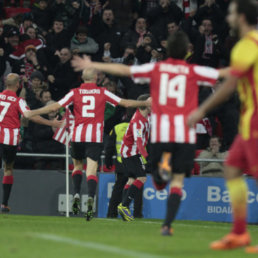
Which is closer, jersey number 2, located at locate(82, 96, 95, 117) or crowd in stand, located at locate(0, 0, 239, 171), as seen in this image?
jersey number 2, located at locate(82, 96, 95, 117)

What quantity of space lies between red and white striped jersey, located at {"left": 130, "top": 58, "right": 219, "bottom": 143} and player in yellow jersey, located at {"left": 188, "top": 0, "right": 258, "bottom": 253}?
1516 millimetres

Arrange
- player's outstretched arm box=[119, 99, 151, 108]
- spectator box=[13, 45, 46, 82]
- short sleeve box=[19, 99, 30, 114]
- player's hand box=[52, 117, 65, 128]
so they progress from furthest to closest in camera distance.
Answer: spectator box=[13, 45, 46, 82] → short sleeve box=[19, 99, 30, 114] → player's hand box=[52, 117, 65, 128] → player's outstretched arm box=[119, 99, 151, 108]

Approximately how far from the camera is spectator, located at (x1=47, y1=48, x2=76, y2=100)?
19.7 m

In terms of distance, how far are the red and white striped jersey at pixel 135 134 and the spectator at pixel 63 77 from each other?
15.1ft

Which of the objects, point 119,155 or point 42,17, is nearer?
point 119,155

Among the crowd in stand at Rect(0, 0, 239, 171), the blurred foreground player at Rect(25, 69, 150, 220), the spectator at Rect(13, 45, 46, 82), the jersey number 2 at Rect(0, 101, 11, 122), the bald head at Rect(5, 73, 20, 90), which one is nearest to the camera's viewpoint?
the blurred foreground player at Rect(25, 69, 150, 220)

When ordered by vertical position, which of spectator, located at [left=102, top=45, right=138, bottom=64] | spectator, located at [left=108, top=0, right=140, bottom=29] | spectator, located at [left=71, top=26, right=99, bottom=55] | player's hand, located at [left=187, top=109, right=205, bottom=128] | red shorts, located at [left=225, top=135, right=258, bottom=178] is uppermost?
spectator, located at [left=108, top=0, right=140, bottom=29]

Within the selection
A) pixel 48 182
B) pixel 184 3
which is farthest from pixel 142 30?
pixel 48 182

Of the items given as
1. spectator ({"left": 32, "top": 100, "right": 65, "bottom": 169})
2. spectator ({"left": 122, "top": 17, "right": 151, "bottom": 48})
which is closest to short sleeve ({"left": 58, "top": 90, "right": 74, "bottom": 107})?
spectator ({"left": 32, "top": 100, "right": 65, "bottom": 169})

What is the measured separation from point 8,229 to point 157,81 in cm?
280

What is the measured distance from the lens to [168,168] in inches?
345

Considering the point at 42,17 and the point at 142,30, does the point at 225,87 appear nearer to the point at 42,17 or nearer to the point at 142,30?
the point at 142,30

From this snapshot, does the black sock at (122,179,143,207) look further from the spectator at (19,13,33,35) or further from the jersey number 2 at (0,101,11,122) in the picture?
the spectator at (19,13,33,35)

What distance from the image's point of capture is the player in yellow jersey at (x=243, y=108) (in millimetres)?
7254
